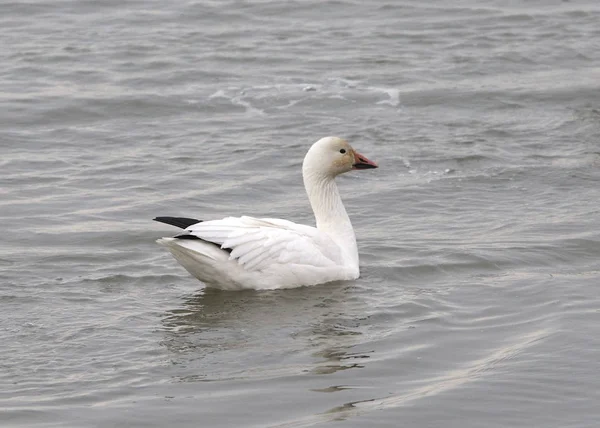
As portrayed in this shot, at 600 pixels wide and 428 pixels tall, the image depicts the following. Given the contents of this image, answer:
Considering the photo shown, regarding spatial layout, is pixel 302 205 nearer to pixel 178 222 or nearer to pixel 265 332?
pixel 178 222

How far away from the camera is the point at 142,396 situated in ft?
22.9

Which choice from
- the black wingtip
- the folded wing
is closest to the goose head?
the folded wing

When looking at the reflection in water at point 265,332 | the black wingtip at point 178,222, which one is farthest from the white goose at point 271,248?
the reflection in water at point 265,332

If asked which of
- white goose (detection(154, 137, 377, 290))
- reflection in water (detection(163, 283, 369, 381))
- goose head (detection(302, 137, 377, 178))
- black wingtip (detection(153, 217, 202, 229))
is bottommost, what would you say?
reflection in water (detection(163, 283, 369, 381))

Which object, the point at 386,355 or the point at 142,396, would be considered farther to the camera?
the point at 386,355

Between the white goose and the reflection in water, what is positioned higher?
the white goose

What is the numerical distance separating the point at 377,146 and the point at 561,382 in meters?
6.97

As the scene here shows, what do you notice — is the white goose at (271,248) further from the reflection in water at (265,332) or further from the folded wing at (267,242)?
the reflection in water at (265,332)

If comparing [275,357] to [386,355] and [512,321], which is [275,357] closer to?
[386,355]

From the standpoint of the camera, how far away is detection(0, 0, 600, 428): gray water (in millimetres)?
7156

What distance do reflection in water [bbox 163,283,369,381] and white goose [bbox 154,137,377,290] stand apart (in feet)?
0.36

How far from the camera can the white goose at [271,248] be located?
9125 mm

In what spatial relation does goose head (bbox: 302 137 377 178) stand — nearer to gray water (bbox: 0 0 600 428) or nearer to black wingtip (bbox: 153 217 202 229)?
gray water (bbox: 0 0 600 428)

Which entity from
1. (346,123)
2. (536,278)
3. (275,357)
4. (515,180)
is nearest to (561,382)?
(275,357)
